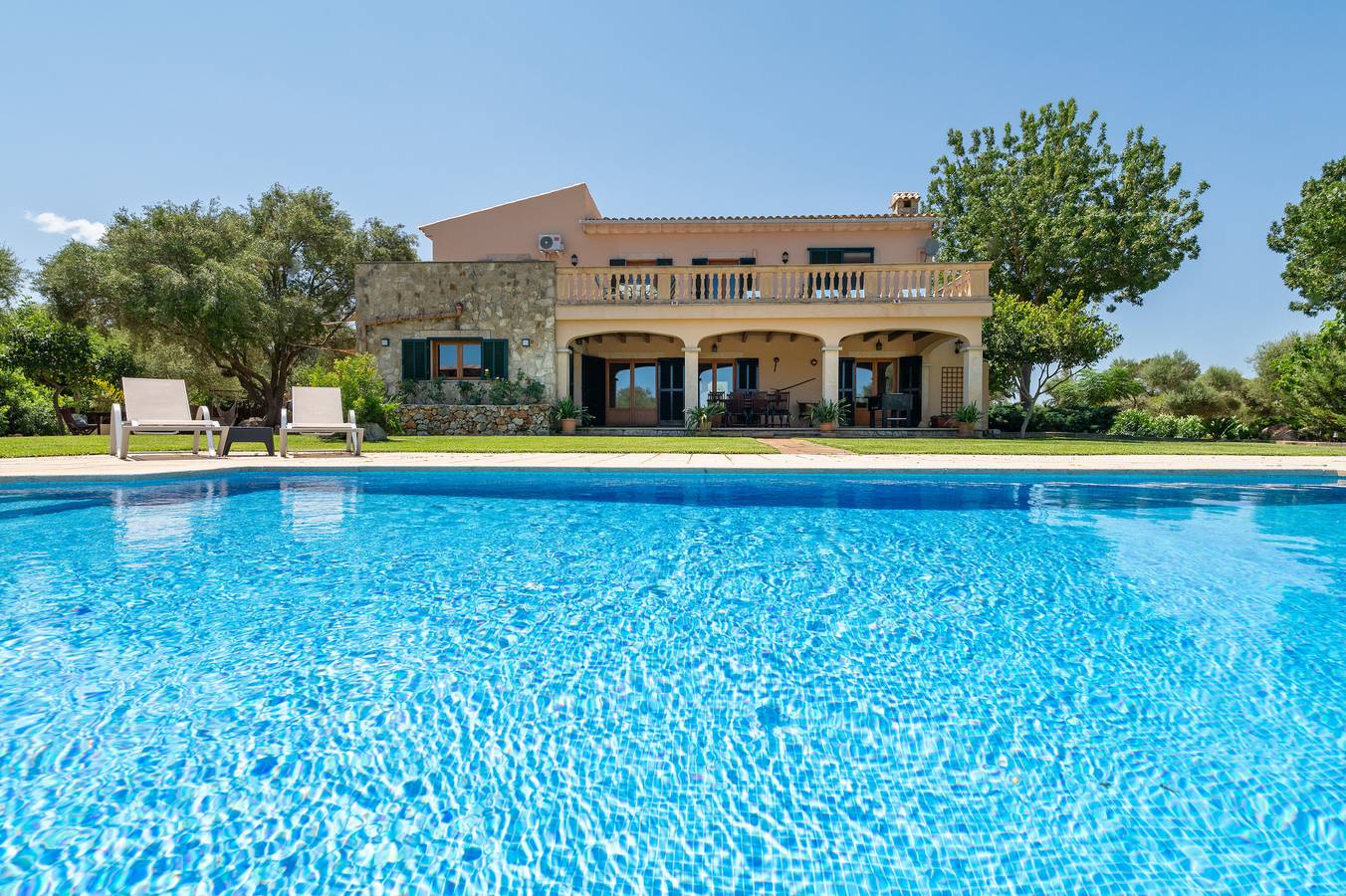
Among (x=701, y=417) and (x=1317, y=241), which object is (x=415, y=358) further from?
(x=1317, y=241)

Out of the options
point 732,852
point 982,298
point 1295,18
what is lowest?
point 732,852

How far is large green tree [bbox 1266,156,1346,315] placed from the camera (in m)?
18.1

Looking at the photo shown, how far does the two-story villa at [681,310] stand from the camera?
1570cm

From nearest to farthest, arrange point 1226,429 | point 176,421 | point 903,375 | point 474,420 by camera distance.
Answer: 1. point 176,421
2. point 474,420
3. point 1226,429
4. point 903,375

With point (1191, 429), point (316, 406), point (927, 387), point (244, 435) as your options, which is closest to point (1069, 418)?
point (1191, 429)

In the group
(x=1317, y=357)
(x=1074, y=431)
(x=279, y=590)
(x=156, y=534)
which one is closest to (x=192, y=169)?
(x=156, y=534)

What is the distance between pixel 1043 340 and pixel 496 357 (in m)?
13.7

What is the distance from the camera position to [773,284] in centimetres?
1592

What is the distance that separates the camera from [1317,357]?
16234 millimetres

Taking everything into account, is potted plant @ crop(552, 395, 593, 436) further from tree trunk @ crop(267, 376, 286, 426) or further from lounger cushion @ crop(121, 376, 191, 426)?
tree trunk @ crop(267, 376, 286, 426)

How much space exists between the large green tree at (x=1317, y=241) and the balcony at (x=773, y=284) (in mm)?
11624

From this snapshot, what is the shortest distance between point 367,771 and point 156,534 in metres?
4.45

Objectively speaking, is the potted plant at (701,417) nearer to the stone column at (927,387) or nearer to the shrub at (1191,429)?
the stone column at (927,387)

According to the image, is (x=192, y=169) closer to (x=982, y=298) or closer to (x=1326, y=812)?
(x=982, y=298)
